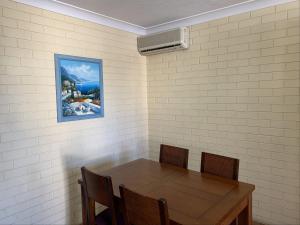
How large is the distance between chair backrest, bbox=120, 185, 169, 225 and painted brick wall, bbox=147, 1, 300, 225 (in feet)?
5.46

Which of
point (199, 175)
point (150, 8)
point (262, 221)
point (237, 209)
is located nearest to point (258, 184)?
point (262, 221)

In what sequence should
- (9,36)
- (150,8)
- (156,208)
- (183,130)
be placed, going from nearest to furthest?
1. (156,208)
2. (9,36)
3. (150,8)
4. (183,130)

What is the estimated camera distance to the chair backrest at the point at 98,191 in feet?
5.41

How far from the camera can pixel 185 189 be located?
180cm

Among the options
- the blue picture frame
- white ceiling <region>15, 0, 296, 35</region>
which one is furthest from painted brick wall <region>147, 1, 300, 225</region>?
the blue picture frame

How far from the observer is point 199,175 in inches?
82.1

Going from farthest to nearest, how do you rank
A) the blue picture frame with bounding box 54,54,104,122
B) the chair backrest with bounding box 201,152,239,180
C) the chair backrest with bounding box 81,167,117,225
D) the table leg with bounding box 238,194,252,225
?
the blue picture frame with bounding box 54,54,104,122 → the chair backrest with bounding box 201,152,239,180 → the table leg with bounding box 238,194,252,225 → the chair backrest with bounding box 81,167,117,225

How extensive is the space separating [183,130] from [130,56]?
4.10ft

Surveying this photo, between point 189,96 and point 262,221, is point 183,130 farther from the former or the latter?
point 262,221

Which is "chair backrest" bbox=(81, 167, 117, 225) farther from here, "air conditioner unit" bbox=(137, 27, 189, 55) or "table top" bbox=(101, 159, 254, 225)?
"air conditioner unit" bbox=(137, 27, 189, 55)

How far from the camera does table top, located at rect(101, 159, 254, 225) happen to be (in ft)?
4.75

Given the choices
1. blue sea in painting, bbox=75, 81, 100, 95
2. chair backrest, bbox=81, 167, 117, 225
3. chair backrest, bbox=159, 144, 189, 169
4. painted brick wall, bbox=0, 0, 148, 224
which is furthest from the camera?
blue sea in painting, bbox=75, 81, 100, 95

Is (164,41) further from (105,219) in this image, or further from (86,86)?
(105,219)

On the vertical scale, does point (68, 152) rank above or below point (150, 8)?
below
